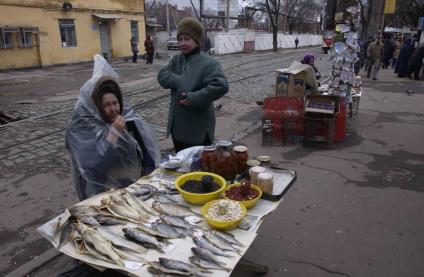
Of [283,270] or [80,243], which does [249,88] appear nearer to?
[283,270]

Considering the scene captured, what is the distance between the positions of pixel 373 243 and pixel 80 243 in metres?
3.10

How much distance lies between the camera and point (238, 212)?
2.23m

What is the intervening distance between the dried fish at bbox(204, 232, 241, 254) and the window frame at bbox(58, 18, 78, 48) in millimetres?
22833

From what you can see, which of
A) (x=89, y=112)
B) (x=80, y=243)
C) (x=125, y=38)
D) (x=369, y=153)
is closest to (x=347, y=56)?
(x=369, y=153)

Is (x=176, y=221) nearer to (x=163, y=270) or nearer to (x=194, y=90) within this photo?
(x=163, y=270)

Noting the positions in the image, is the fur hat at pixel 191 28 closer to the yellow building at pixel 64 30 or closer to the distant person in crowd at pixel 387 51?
the yellow building at pixel 64 30

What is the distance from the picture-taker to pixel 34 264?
3.36m

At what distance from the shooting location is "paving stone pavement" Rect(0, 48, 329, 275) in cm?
393

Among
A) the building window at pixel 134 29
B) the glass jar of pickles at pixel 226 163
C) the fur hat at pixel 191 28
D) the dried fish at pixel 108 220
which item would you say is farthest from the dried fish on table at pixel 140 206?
the building window at pixel 134 29

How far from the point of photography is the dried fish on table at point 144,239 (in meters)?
1.98

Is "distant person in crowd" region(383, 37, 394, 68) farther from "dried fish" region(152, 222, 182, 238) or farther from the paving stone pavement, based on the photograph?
"dried fish" region(152, 222, 182, 238)

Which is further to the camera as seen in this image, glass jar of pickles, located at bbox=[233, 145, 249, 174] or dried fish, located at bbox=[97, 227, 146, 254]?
glass jar of pickles, located at bbox=[233, 145, 249, 174]

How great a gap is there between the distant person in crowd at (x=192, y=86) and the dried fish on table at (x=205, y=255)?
172 centimetres

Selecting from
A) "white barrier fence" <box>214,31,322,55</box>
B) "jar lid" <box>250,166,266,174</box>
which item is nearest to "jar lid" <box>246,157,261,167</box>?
"jar lid" <box>250,166,266,174</box>
